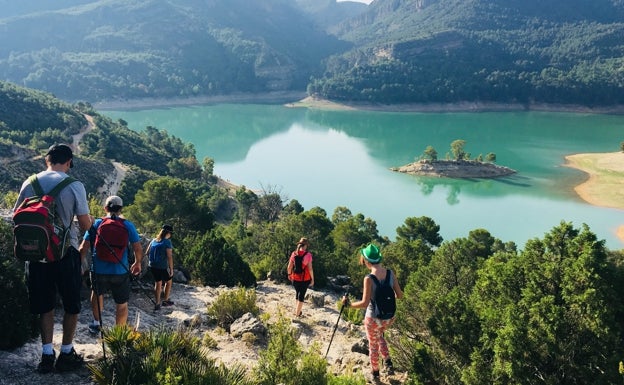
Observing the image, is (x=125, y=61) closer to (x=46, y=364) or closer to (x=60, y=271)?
(x=60, y=271)

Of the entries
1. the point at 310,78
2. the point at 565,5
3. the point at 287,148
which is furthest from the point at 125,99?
the point at 565,5

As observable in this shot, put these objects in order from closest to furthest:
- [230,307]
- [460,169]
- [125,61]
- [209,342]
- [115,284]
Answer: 1. [115,284]
2. [209,342]
3. [230,307]
4. [460,169]
5. [125,61]

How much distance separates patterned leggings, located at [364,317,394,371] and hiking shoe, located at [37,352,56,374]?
3.39m

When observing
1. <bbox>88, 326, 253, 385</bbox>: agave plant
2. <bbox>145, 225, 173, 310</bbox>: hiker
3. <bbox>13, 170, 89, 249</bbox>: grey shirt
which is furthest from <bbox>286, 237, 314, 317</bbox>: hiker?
<bbox>13, 170, 89, 249</bbox>: grey shirt

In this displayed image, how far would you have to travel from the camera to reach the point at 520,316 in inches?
189

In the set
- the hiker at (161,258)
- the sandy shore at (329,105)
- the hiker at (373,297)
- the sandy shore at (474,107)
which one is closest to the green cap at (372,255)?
the hiker at (373,297)

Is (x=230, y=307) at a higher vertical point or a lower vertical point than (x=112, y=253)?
lower

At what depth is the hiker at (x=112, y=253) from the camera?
5.04 m

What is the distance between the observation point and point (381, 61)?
160 m

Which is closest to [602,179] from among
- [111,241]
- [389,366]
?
[389,366]

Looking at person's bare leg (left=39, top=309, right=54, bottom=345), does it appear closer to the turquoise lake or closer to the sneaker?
the sneaker

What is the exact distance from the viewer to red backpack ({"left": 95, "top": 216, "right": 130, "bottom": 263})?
5020mm

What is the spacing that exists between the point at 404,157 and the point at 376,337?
69800 mm

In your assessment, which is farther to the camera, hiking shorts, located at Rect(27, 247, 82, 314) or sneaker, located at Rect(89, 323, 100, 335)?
sneaker, located at Rect(89, 323, 100, 335)
